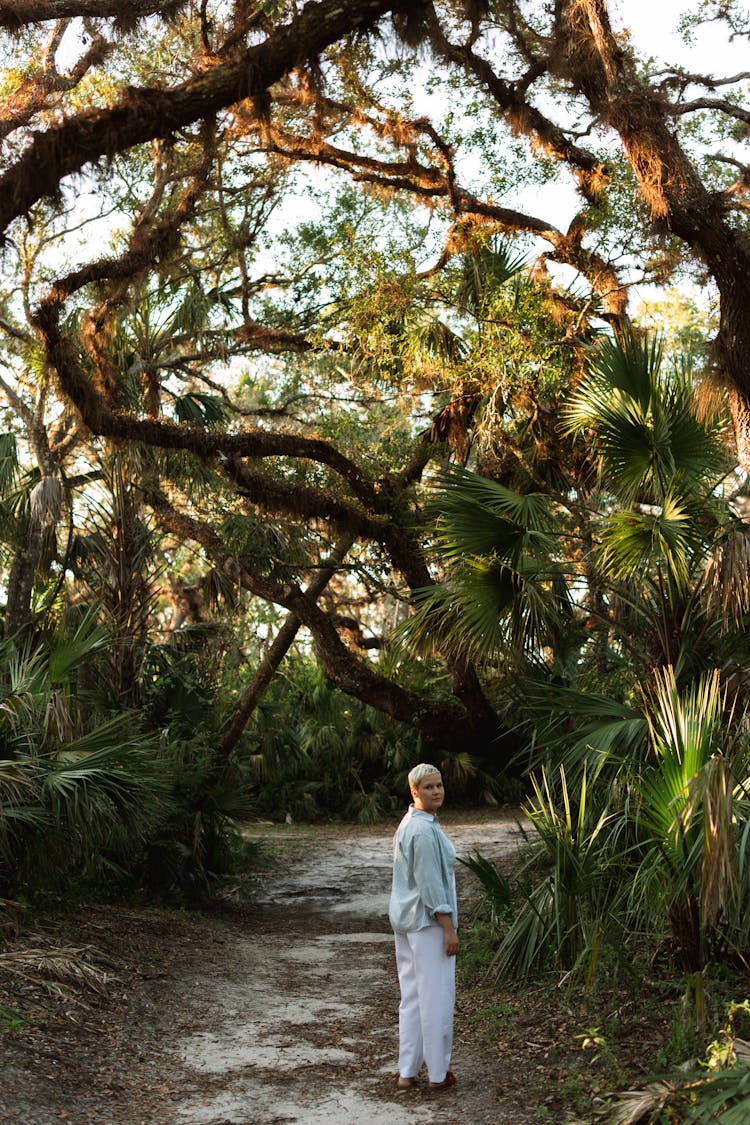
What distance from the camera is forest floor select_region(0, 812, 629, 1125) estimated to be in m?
4.86

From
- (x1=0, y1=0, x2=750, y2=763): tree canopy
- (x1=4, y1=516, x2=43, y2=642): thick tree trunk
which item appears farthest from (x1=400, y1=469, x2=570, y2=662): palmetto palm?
(x1=4, y1=516, x2=43, y2=642): thick tree trunk

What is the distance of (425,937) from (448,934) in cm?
12

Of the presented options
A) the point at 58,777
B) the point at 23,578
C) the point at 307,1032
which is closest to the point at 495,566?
the point at 58,777

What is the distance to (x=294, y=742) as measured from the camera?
59.4 ft

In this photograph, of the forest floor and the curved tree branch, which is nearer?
the forest floor

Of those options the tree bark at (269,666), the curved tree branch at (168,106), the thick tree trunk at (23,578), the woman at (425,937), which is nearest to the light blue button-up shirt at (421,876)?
the woman at (425,937)

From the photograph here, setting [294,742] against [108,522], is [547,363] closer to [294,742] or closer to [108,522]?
[108,522]

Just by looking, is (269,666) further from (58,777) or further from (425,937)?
(425,937)

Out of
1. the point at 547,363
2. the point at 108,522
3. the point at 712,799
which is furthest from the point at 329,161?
the point at 712,799

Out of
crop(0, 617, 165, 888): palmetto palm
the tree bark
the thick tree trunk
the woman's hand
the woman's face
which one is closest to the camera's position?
the woman's hand

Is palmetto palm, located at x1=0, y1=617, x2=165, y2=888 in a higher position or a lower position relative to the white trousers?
higher

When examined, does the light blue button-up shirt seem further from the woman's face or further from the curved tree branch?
the curved tree branch

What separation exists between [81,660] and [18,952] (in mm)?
2716

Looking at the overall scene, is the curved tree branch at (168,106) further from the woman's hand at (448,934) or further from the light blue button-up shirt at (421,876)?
the woman's hand at (448,934)
